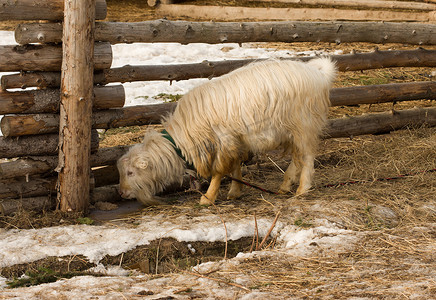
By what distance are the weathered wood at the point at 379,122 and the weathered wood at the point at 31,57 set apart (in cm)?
337

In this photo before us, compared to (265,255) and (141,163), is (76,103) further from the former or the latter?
(265,255)

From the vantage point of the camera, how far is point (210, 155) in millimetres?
5324

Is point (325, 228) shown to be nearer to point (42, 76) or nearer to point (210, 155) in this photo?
point (210, 155)

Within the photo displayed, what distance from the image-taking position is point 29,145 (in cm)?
512

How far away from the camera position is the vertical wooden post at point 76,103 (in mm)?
4746

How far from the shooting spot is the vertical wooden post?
15.6 ft

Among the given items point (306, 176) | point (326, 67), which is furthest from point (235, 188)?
point (326, 67)

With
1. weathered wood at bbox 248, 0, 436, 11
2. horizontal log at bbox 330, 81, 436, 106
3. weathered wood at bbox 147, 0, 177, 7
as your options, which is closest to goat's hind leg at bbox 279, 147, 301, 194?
horizontal log at bbox 330, 81, 436, 106

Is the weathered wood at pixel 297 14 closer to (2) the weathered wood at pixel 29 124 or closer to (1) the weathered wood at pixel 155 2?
(1) the weathered wood at pixel 155 2

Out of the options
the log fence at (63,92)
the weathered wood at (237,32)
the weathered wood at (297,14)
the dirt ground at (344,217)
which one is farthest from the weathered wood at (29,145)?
the weathered wood at (297,14)

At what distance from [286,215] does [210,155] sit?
3.10 ft

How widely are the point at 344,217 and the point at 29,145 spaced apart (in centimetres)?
295

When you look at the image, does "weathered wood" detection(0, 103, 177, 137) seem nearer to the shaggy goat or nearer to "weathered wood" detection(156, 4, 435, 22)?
the shaggy goat

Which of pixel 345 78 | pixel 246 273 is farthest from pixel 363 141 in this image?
pixel 246 273
